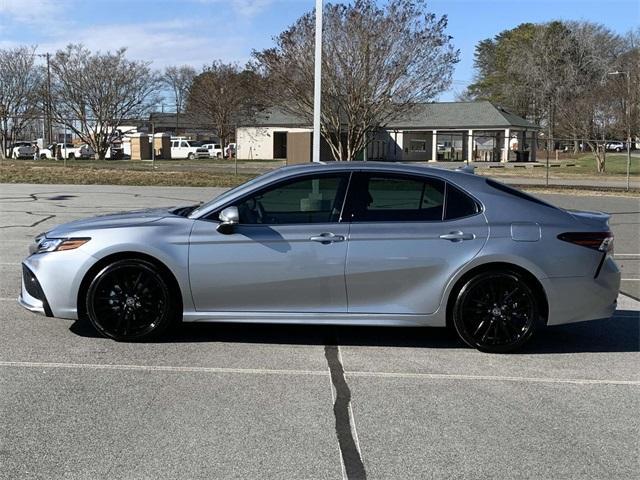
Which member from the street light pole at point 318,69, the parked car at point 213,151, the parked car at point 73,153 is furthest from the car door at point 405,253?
the parked car at point 213,151

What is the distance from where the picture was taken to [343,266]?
5613 millimetres

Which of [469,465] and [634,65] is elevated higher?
[634,65]

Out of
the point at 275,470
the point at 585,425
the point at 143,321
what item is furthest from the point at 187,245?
the point at 585,425

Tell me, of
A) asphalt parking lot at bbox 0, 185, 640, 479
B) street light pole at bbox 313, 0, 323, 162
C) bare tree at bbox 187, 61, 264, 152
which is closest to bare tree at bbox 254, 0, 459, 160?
street light pole at bbox 313, 0, 323, 162

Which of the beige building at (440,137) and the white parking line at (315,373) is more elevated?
the beige building at (440,137)

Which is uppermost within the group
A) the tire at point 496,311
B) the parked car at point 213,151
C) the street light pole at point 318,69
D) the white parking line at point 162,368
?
the parked car at point 213,151

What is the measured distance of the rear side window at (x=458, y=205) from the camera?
18.9 ft

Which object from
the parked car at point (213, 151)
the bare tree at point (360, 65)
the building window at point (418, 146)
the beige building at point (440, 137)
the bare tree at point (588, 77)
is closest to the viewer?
the bare tree at point (360, 65)

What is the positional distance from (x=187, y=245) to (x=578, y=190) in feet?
76.8

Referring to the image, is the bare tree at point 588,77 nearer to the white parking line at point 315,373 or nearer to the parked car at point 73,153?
the parked car at point 73,153

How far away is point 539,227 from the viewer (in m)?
5.69

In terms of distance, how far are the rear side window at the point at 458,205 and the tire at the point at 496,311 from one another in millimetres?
536

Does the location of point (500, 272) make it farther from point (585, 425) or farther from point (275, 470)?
point (275, 470)

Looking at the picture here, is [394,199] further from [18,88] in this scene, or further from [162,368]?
[18,88]
